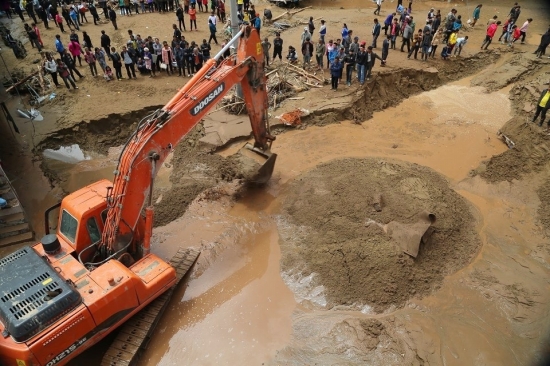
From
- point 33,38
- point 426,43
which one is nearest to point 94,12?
point 33,38

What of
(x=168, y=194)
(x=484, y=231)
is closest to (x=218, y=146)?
(x=168, y=194)

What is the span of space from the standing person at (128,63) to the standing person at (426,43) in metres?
11.4

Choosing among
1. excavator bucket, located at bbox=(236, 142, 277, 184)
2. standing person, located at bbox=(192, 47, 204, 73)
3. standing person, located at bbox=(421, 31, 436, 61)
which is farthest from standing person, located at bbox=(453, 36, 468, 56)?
excavator bucket, located at bbox=(236, 142, 277, 184)

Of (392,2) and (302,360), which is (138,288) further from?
(392,2)

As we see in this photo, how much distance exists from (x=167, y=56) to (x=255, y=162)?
7795 mm

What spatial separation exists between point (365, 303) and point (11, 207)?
854 cm

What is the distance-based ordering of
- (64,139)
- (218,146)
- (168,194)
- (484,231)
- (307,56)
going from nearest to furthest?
(484,231)
(168,194)
(218,146)
(64,139)
(307,56)

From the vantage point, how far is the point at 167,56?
1534cm

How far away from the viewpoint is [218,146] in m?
12.0

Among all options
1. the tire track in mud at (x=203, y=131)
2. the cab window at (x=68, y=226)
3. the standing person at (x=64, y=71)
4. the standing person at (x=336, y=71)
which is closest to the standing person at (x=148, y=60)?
the tire track in mud at (x=203, y=131)

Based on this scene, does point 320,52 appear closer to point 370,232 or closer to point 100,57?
point 100,57

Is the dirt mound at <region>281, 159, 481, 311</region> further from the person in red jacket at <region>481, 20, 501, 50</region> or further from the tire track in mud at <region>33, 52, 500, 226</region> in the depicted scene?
the person in red jacket at <region>481, 20, 501, 50</region>

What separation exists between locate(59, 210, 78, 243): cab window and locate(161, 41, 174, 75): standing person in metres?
9.61

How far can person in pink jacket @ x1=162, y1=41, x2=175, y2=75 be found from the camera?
49.9ft
